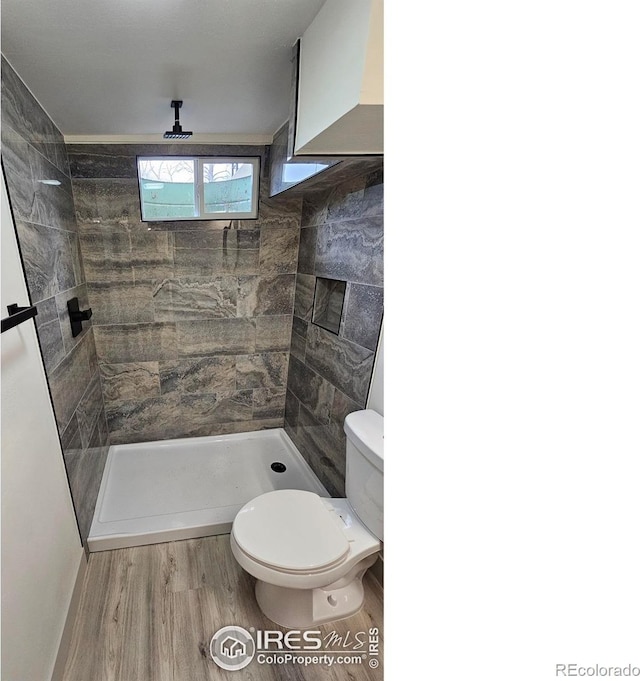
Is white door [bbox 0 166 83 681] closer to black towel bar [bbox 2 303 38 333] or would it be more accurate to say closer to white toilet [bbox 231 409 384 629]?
black towel bar [bbox 2 303 38 333]

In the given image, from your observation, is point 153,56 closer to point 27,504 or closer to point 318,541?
point 27,504

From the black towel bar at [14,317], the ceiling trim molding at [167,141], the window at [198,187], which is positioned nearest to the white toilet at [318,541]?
the black towel bar at [14,317]

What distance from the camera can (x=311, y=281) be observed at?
2348mm

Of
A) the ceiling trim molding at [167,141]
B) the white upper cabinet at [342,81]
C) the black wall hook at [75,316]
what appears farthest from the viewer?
the ceiling trim molding at [167,141]

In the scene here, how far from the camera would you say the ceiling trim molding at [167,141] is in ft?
6.79

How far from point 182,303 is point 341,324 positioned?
3.94ft

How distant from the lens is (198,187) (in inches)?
91.3

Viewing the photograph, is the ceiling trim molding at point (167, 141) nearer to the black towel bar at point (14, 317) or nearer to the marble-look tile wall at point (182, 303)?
the marble-look tile wall at point (182, 303)

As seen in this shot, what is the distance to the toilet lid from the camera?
1.30 metres

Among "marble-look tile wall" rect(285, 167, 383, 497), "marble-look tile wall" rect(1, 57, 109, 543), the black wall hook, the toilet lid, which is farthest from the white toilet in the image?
the black wall hook

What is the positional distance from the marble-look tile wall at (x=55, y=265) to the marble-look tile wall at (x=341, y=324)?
49.9 inches
